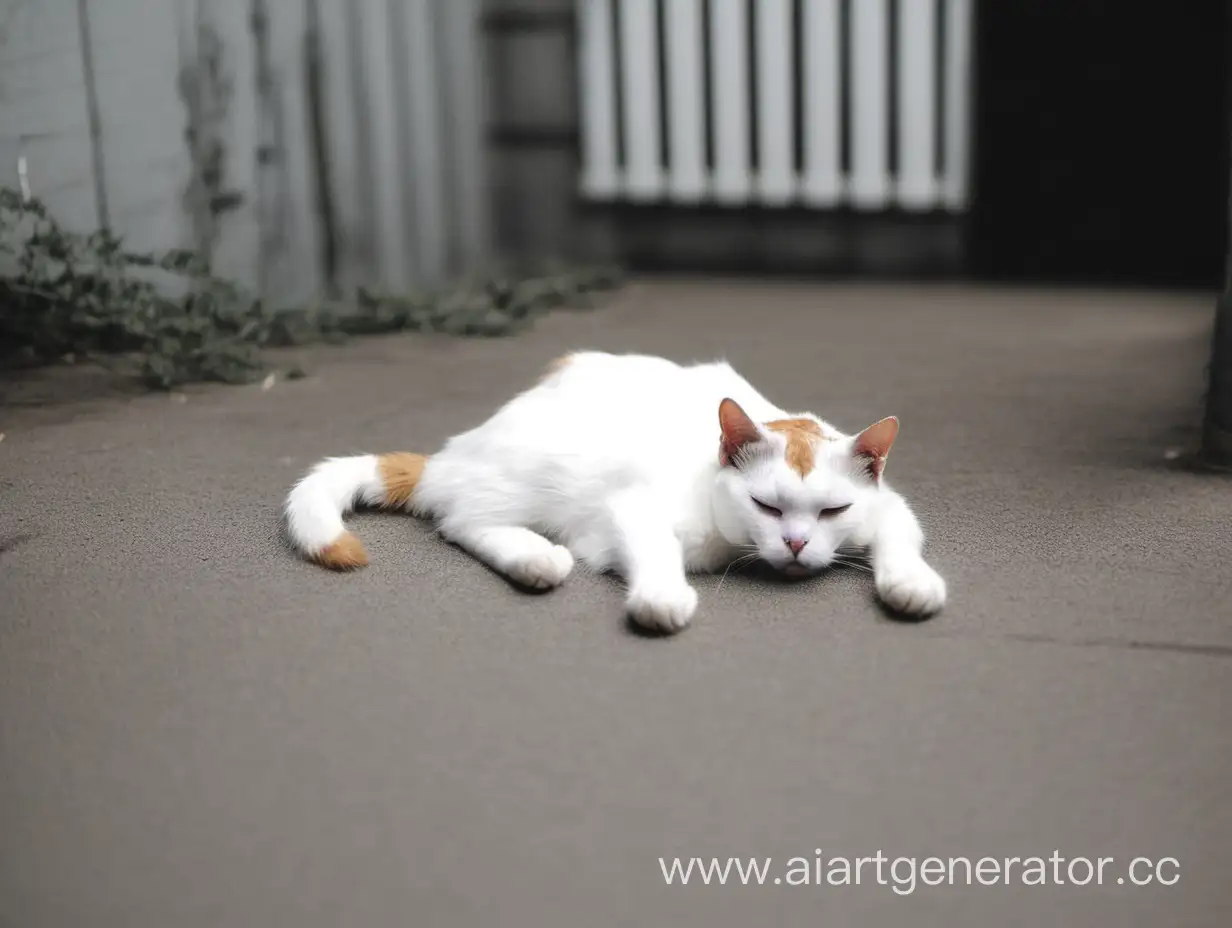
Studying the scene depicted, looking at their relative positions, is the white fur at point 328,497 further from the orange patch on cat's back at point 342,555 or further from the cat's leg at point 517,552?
the cat's leg at point 517,552

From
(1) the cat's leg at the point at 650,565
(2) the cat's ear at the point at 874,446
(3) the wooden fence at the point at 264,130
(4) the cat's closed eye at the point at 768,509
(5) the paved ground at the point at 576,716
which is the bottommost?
(5) the paved ground at the point at 576,716

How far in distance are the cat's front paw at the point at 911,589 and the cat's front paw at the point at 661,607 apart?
22cm

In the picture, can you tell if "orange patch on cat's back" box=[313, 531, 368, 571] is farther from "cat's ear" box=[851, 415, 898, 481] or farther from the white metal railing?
the white metal railing

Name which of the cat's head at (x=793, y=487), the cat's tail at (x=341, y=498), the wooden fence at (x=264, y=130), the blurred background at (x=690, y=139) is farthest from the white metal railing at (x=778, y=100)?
the cat's head at (x=793, y=487)

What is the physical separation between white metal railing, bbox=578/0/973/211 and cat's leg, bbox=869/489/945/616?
2547 mm

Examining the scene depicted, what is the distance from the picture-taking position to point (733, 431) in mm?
1463

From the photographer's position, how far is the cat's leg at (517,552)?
58.9 inches

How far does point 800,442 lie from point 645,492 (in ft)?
0.63

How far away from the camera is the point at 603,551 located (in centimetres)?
155

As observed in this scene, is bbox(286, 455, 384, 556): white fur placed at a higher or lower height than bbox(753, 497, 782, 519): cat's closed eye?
lower

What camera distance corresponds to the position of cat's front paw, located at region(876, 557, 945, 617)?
1414mm

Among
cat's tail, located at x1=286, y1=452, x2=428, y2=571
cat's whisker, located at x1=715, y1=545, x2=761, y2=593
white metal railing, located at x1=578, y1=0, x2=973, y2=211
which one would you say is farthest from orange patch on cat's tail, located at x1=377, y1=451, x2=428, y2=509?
white metal railing, located at x1=578, y1=0, x2=973, y2=211

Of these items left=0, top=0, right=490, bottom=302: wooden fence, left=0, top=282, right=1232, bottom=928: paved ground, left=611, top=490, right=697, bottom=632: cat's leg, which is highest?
left=0, top=0, right=490, bottom=302: wooden fence

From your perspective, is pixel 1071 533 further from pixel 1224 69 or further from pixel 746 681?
pixel 1224 69
